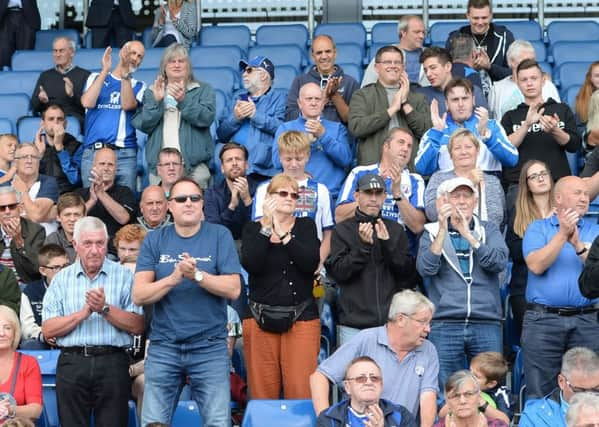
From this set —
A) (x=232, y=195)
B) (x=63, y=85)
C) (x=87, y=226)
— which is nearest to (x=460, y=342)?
(x=232, y=195)

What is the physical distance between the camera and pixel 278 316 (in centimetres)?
909

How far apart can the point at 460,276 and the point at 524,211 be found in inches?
37.0

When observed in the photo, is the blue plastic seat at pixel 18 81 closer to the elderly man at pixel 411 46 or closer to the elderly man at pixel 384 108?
the elderly man at pixel 411 46

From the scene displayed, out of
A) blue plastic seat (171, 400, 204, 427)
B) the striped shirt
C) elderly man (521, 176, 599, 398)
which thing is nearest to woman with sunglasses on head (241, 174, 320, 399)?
blue plastic seat (171, 400, 204, 427)

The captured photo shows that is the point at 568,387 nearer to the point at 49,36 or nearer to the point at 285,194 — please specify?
the point at 285,194

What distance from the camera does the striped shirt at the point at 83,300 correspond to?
8727mm

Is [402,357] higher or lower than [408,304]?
lower

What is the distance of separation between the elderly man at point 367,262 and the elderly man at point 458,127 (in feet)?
3.39

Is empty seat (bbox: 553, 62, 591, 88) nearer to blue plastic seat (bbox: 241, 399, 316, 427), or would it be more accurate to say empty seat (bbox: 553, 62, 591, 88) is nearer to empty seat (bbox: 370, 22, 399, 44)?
empty seat (bbox: 370, 22, 399, 44)

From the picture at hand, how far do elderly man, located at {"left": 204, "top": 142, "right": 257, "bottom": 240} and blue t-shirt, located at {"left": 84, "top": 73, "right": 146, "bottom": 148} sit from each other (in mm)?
1196

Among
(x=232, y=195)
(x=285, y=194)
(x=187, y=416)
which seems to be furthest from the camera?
(x=232, y=195)

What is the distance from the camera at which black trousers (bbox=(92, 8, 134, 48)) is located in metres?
14.7

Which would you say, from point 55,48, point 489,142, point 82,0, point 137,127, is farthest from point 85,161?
point 82,0

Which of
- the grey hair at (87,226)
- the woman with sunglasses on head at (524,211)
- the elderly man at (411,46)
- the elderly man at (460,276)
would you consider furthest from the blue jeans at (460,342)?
the elderly man at (411,46)
